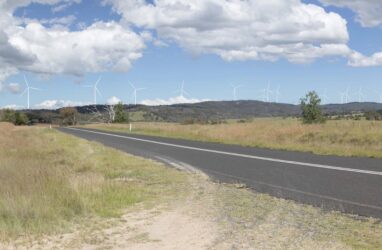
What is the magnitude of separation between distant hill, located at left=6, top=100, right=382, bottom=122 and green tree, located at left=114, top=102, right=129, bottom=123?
12.5m

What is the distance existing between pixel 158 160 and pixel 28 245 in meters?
14.5

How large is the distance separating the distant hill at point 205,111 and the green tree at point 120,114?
12.5 meters

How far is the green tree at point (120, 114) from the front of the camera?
422 feet

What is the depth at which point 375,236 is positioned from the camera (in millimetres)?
7598

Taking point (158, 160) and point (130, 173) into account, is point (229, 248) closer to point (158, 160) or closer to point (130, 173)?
point (130, 173)

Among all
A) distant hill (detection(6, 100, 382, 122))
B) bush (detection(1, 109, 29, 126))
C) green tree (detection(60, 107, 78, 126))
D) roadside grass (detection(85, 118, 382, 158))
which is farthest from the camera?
green tree (detection(60, 107, 78, 126))

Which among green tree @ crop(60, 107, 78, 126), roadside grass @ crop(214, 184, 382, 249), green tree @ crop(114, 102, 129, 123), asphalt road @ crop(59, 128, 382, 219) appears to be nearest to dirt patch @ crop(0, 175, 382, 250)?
roadside grass @ crop(214, 184, 382, 249)

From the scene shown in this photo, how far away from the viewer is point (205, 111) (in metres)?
160

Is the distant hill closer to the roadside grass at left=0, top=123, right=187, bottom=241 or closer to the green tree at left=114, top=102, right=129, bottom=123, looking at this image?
the green tree at left=114, top=102, right=129, bottom=123

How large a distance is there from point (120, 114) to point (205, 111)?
122ft

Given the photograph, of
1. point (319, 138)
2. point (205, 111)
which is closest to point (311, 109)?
point (319, 138)

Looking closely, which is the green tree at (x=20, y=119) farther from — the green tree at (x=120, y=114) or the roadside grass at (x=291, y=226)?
the roadside grass at (x=291, y=226)

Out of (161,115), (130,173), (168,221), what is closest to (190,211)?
(168,221)

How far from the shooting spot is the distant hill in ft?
415
